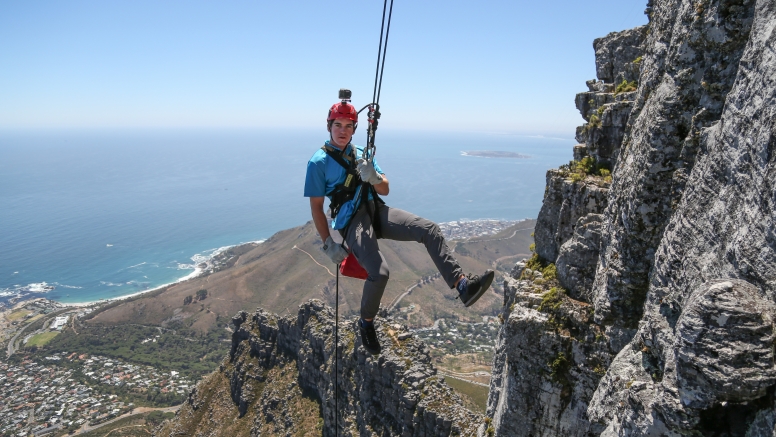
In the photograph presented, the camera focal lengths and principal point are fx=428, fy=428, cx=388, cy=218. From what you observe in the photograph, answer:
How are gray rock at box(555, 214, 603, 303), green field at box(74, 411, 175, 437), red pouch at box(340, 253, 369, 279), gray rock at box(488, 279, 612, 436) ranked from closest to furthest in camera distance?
1. red pouch at box(340, 253, 369, 279)
2. gray rock at box(488, 279, 612, 436)
3. gray rock at box(555, 214, 603, 303)
4. green field at box(74, 411, 175, 437)

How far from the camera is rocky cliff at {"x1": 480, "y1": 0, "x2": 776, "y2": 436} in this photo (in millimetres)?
5023

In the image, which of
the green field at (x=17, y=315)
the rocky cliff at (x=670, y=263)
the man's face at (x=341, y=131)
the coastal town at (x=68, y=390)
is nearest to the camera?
the rocky cliff at (x=670, y=263)

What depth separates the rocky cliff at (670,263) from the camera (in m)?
5.02

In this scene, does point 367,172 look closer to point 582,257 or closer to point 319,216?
point 319,216

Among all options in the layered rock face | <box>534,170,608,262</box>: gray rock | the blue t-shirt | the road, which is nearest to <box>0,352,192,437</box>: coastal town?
the road

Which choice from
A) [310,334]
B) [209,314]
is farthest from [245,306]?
[310,334]

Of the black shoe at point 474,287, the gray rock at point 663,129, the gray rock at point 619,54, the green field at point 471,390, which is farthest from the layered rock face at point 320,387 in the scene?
the green field at point 471,390

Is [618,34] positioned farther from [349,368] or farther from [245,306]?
[245,306]

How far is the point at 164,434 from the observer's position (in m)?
54.6

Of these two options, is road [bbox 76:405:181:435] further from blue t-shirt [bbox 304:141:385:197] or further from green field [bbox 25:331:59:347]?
blue t-shirt [bbox 304:141:385:197]

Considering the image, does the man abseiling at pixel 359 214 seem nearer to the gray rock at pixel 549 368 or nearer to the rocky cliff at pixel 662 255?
the rocky cliff at pixel 662 255

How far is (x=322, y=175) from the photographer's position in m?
8.91

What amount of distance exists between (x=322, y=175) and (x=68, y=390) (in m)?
138

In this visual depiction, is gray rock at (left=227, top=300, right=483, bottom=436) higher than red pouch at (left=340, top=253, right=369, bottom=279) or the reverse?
the reverse
